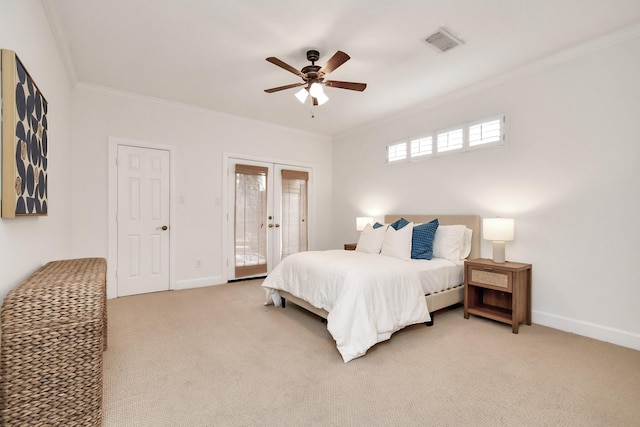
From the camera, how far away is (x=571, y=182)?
9.58 ft

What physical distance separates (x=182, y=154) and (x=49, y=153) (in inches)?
78.9

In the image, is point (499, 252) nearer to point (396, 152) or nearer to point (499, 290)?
point (499, 290)

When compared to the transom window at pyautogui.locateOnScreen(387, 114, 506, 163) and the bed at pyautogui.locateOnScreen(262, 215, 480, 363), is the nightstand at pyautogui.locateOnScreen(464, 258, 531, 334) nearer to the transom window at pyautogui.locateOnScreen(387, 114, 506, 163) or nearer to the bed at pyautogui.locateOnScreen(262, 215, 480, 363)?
the bed at pyautogui.locateOnScreen(262, 215, 480, 363)

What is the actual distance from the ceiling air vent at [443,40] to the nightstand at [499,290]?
2.18 metres

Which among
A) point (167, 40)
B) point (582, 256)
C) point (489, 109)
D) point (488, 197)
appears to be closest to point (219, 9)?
point (167, 40)

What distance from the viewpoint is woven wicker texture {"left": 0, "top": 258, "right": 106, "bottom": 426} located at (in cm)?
131

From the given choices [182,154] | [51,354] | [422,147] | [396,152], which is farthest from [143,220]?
[422,147]

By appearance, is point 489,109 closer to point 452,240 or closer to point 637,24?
point 637,24

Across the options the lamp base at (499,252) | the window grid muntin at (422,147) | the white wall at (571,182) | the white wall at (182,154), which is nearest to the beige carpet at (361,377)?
the white wall at (571,182)

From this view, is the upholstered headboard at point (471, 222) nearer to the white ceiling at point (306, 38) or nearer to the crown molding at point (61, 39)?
the white ceiling at point (306, 38)

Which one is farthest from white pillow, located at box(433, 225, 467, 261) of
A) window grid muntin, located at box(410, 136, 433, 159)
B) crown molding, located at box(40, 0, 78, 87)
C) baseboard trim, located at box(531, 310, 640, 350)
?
crown molding, located at box(40, 0, 78, 87)

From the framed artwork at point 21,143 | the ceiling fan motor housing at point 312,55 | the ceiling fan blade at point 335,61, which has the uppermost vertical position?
the ceiling fan motor housing at point 312,55

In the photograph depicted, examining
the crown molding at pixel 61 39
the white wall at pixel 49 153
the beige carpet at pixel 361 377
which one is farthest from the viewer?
the crown molding at pixel 61 39

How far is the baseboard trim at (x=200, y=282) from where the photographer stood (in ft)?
14.4
